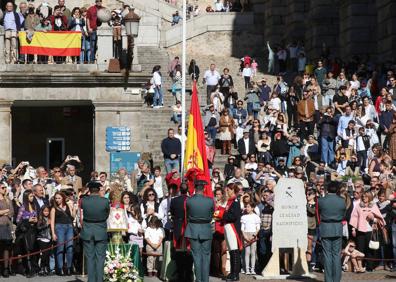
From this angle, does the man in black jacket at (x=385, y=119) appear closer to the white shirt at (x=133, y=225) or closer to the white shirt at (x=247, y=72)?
the white shirt at (x=133, y=225)

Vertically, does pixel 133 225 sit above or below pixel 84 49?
below

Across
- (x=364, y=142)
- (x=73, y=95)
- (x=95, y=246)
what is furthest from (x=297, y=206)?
(x=73, y=95)

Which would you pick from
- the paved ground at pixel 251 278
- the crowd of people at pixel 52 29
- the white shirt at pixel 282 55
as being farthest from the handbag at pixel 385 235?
the white shirt at pixel 282 55

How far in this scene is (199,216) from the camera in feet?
86.6

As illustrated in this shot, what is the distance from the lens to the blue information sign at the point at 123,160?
122 ft

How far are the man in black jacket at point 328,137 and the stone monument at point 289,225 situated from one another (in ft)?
27.9

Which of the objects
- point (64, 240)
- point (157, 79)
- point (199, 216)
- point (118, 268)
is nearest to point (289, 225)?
point (199, 216)

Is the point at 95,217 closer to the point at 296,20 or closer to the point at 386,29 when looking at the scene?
the point at 386,29

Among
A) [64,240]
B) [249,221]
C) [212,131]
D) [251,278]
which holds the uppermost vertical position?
[212,131]

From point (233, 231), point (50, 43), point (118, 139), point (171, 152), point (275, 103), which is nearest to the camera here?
point (233, 231)

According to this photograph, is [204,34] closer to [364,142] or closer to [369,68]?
[369,68]

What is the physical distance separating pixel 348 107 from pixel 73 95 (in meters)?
6.79

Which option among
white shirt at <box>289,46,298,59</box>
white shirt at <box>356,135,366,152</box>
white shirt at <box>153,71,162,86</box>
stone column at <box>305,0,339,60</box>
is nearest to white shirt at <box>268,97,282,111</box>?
white shirt at <box>153,71,162,86</box>

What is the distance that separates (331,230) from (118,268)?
3745 millimetres
